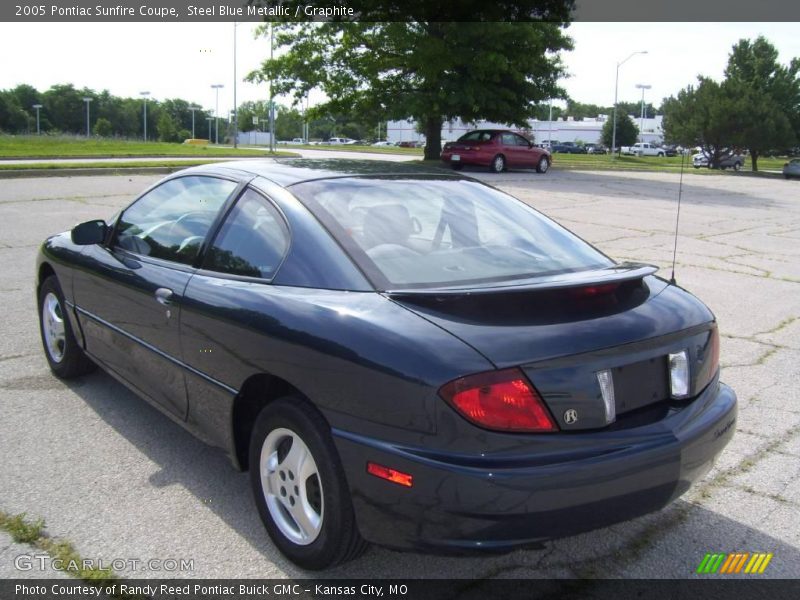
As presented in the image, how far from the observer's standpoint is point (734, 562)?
2.95 metres

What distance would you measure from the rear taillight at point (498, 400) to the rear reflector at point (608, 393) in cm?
25

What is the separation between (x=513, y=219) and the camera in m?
3.65

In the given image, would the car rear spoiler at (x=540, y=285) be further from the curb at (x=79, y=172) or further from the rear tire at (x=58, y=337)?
the curb at (x=79, y=172)

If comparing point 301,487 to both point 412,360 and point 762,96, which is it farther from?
point 762,96

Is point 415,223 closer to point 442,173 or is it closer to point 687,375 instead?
point 442,173

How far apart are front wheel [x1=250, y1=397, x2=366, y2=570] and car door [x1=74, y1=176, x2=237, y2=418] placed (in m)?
0.72

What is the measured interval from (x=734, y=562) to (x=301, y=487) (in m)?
1.68

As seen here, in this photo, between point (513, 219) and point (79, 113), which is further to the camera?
point (79, 113)

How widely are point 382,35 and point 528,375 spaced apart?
84.1 ft

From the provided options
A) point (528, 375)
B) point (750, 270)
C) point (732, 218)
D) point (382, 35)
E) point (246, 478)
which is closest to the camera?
point (528, 375)

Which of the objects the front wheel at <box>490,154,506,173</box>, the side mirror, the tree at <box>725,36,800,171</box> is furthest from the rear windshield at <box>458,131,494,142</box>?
the tree at <box>725,36,800,171</box>

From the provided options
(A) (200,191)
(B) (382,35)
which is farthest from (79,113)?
(A) (200,191)

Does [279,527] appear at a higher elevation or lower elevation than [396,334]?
lower

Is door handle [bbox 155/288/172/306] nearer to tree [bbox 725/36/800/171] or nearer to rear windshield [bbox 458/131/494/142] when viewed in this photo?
rear windshield [bbox 458/131/494/142]
